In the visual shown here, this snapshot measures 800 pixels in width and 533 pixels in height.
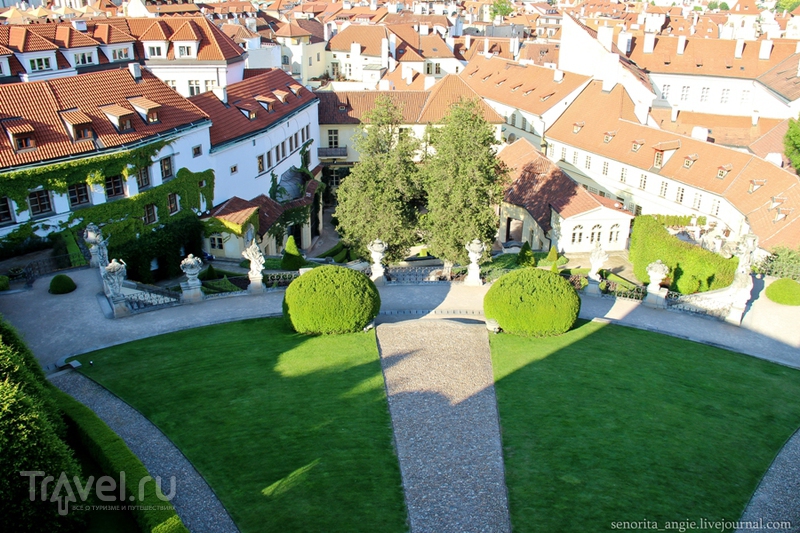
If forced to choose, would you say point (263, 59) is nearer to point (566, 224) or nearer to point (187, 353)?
point (566, 224)

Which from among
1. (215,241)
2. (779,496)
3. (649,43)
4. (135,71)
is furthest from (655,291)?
(649,43)

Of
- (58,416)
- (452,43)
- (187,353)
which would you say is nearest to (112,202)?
(187,353)

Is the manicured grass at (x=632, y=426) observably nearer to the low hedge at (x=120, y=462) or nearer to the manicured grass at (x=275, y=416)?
the manicured grass at (x=275, y=416)

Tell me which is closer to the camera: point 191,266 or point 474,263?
point 191,266

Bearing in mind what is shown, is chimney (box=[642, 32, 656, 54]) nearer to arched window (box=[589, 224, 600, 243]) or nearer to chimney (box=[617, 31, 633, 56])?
chimney (box=[617, 31, 633, 56])

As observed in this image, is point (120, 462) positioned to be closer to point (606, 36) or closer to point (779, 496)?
point (779, 496)

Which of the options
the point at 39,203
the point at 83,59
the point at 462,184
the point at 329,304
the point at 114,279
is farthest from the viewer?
the point at 83,59

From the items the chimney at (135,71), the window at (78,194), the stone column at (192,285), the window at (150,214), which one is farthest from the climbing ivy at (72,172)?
the stone column at (192,285)
